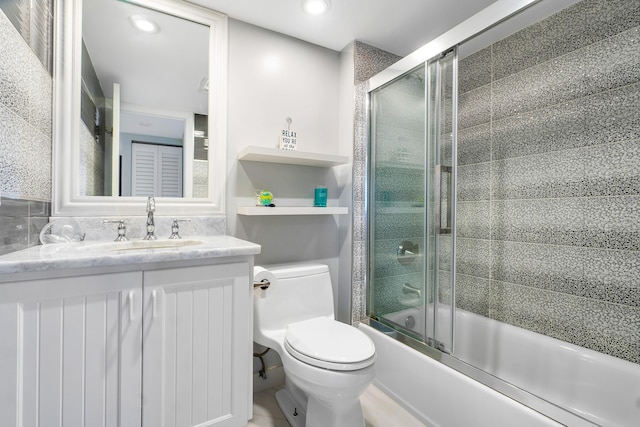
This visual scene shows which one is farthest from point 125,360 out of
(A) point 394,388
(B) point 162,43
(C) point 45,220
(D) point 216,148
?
(B) point 162,43

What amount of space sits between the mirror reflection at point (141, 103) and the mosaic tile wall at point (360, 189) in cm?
95

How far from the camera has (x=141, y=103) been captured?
5.18ft

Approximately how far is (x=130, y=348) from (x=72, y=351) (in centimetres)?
17

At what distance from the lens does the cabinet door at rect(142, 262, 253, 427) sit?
1.12 metres

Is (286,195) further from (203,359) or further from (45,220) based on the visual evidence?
(45,220)

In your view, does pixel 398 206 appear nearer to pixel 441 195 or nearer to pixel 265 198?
pixel 441 195

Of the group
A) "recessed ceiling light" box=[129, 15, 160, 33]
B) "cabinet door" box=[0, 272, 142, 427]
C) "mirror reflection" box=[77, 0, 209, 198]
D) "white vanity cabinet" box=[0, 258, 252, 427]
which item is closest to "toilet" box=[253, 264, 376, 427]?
"white vanity cabinet" box=[0, 258, 252, 427]

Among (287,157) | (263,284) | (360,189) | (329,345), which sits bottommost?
(329,345)

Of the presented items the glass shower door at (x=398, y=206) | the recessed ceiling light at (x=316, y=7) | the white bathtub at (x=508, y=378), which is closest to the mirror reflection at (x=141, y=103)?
the recessed ceiling light at (x=316, y=7)

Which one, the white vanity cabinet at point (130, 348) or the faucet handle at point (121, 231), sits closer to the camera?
the white vanity cabinet at point (130, 348)

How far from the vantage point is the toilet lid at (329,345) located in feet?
3.91

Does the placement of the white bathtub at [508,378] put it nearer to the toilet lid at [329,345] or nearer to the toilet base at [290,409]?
the toilet lid at [329,345]

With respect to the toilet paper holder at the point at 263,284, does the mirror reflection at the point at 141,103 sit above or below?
above

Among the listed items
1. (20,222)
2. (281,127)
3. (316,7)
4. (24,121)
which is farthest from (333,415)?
(316,7)
